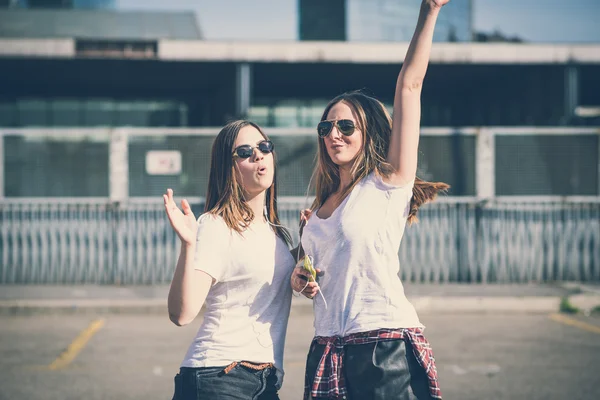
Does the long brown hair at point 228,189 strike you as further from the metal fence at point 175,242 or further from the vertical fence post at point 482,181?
the vertical fence post at point 482,181

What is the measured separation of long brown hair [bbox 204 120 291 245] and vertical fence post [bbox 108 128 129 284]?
371 inches

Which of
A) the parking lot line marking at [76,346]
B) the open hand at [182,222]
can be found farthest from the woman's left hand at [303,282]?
the parking lot line marking at [76,346]

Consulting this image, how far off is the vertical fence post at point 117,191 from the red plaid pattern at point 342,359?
9.97 meters

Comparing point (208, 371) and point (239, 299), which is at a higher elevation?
point (239, 299)

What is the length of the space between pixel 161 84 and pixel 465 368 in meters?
14.5

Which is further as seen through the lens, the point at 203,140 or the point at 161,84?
the point at 161,84

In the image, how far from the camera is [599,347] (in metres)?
7.90

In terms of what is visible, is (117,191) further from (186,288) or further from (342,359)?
(342,359)

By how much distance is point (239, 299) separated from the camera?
2.87 meters

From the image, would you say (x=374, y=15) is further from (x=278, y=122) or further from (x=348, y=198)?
(x=348, y=198)

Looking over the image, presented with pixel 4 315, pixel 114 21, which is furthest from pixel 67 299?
pixel 114 21

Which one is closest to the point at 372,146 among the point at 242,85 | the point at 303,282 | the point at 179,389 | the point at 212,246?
the point at 303,282

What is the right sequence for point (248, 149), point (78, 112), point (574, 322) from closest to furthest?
point (248, 149), point (574, 322), point (78, 112)

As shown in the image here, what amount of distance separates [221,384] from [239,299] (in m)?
0.31
